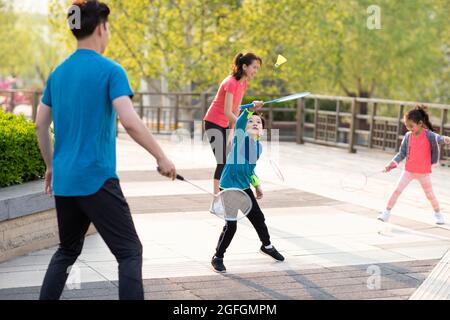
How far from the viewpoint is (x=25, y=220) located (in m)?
6.85

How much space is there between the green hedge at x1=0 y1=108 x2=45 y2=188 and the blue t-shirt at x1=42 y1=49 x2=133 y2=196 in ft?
9.26

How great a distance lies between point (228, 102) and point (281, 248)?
1.86 metres

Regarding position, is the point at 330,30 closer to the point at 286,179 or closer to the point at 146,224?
the point at 286,179

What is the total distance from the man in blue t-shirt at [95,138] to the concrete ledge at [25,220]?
227 centimetres

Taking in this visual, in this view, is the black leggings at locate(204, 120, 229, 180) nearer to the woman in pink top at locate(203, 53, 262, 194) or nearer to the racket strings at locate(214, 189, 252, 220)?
the woman in pink top at locate(203, 53, 262, 194)

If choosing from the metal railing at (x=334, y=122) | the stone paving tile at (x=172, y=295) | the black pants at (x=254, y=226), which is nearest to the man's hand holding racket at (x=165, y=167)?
the stone paving tile at (x=172, y=295)

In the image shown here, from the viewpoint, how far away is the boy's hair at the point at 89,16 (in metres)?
4.41

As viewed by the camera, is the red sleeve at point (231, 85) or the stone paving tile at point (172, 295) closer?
the stone paving tile at point (172, 295)

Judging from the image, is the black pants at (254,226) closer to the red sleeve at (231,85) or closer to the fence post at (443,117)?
the red sleeve at (231,85)

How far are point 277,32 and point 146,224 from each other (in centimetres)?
1535

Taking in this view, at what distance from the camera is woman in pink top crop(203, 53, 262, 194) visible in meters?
7.99

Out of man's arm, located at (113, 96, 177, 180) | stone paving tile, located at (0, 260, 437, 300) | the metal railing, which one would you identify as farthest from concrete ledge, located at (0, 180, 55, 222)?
the metal railing

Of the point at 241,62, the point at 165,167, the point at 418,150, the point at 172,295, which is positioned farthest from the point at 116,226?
the point at 418,150
